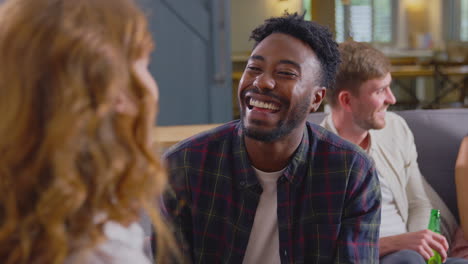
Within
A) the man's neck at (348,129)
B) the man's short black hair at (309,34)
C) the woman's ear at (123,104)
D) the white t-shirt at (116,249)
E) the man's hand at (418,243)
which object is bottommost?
the man's hand at (418,243)

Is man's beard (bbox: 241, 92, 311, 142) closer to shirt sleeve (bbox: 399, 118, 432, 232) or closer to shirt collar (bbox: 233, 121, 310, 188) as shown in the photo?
shirt collar (bbox: 233, 121, 310, 188)

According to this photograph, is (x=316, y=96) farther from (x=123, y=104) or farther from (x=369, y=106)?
(x=123, y=104)

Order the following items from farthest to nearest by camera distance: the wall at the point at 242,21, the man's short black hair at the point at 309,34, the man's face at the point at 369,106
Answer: the wall at the point at 242,21, the man's face at the point at 369,106, the man's short black hair at the point at 309,34

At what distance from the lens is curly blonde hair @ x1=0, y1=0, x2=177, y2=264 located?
0.70 meters

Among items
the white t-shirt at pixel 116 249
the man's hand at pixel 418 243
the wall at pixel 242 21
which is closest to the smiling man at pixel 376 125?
the man's hand at pixel 418 243

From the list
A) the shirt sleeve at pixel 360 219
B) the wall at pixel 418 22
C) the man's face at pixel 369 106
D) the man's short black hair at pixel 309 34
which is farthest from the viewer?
the wall at pixel 418 22

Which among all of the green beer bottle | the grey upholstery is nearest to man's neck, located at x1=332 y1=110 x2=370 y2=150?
the grey upholstery

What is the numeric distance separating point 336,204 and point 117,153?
34.8 inches

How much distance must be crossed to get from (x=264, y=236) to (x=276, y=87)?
0.38 m

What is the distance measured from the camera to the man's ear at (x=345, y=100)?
6.98 ft

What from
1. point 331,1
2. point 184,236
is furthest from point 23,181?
point 331,1

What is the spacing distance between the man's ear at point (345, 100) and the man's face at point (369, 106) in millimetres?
11

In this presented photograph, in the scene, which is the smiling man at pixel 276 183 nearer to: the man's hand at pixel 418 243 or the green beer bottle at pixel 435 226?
the man's hand at pixel 418 243

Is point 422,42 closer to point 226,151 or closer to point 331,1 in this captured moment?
point 331,1
